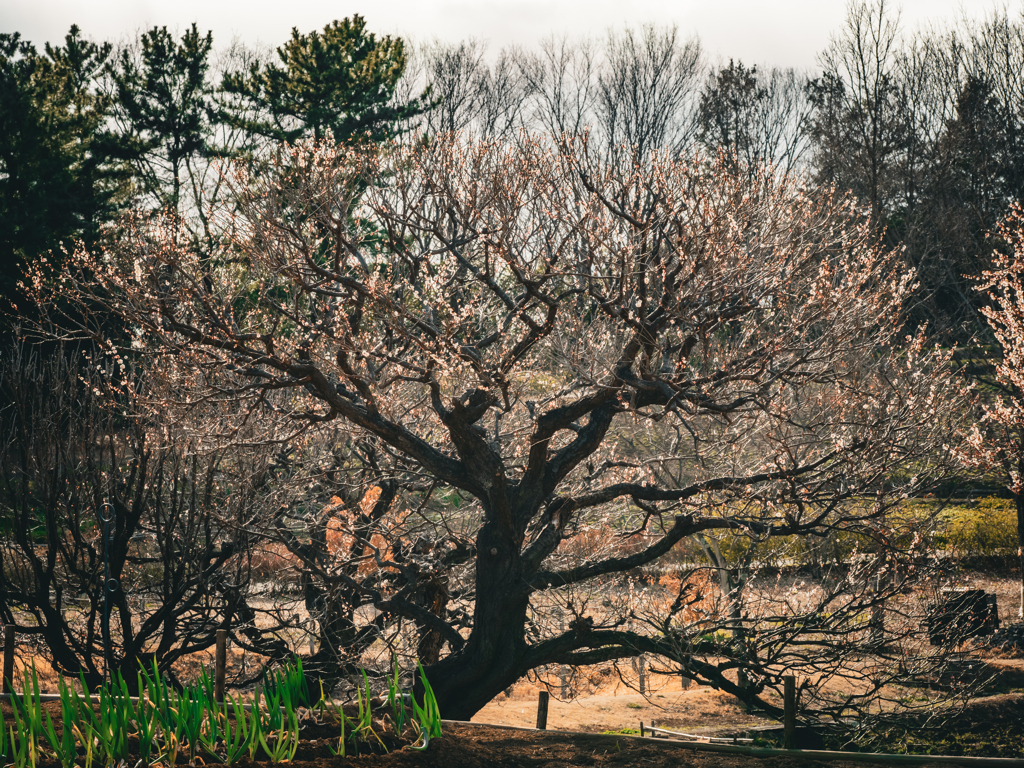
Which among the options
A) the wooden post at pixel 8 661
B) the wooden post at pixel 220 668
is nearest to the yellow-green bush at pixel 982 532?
the wooden post at pixel 220 668

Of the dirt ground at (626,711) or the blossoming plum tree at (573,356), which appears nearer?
the blossoming plum tree at (573,356)

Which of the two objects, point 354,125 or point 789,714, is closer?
point 789,714

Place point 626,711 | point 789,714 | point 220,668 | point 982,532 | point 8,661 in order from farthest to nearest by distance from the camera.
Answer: point 982,532 → point 626,711 → point 8,661 → point 220,668 → point 789,714

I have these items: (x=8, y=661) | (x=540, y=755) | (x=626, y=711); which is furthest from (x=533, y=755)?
(x=626, y=711)

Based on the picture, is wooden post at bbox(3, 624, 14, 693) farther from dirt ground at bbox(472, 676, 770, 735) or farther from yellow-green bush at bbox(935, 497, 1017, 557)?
yellow-green bush at bbox(935, 497, 1017, 557)

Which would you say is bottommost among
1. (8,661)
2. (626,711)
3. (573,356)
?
(626,711)

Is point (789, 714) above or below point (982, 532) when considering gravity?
below

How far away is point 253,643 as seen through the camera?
8883 millimetres

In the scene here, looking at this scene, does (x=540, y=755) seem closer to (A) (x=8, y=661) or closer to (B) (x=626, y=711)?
(A) (x=8, y=661)

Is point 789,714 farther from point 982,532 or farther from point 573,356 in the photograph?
point 982,532

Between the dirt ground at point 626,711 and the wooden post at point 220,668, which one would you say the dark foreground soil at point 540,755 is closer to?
the wooden post at point 220,668

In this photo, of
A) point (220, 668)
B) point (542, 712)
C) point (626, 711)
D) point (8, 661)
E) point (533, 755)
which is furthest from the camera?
point (626, 711)

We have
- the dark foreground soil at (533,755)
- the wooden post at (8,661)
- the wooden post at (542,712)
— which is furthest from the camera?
the wooden post at (542,712)

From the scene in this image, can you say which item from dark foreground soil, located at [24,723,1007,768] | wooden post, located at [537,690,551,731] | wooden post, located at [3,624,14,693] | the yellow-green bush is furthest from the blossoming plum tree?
the yellow-green bush
